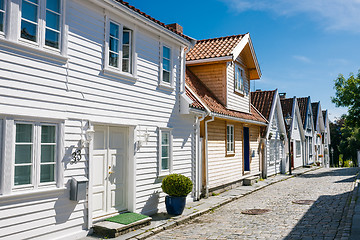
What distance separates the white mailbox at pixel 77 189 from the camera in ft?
22.0

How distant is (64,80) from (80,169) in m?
1.92

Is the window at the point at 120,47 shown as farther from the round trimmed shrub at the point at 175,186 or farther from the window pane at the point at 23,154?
the round trimmed shrub at the point at 175,186

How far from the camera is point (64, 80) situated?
22.3 feet

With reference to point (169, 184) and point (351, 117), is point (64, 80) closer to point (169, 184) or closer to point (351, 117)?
point (169, 184)

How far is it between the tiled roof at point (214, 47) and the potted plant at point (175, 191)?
692 cm

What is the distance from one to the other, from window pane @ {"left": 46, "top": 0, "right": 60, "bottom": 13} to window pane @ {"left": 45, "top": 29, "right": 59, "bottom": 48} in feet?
1.49

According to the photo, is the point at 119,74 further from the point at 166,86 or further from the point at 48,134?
the point at 48,134

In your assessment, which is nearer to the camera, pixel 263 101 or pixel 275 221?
pixel 275 221

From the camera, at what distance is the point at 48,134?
6477mm

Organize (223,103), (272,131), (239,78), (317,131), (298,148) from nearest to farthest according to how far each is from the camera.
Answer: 1. (223,103)
2. (239,78)
3. (272,131)
4. (298,148)
5. (317,131)

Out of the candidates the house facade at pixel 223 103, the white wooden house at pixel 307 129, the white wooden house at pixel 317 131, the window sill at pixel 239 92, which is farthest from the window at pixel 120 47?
the white wooden house at pixel 317 131

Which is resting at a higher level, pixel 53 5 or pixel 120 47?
pixel 53 5

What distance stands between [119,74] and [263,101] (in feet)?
50.2

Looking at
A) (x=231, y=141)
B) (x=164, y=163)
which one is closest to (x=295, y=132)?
(x=231, y=141)
